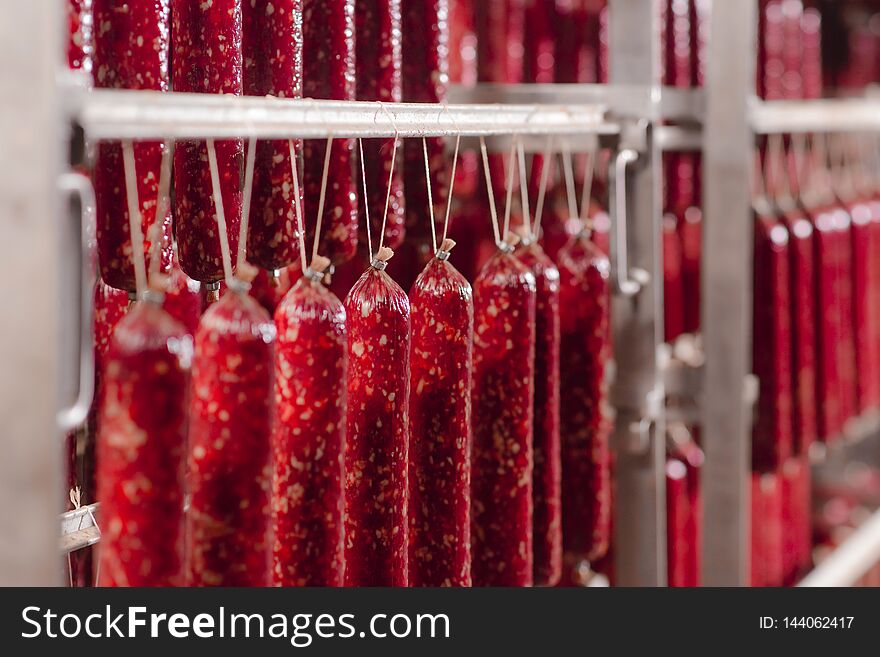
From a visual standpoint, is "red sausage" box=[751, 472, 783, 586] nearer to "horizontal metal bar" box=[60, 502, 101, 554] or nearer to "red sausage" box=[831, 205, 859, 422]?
"red sausage" box=[831, 205, 859, 422]

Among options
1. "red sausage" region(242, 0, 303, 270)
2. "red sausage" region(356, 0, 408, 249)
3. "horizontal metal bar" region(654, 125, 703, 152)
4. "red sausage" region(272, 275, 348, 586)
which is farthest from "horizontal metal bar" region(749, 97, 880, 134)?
"red sausage" region(272, 275, 348, 586)

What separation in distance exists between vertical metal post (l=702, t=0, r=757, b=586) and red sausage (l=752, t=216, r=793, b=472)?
0.12m

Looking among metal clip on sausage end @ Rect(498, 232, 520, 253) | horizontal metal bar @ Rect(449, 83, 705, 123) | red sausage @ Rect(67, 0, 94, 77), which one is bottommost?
metal clip on sausage end @ Rect(498, 232, 520, 253)

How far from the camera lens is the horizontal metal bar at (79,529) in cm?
152

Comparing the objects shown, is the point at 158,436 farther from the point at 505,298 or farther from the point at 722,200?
the point at 722,200

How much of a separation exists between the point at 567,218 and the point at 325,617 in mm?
1387

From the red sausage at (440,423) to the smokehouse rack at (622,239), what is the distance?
237 millimetres

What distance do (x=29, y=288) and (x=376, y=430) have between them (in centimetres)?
53

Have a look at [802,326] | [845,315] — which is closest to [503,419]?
[802,326]

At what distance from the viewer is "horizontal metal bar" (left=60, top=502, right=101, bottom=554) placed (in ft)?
5.00

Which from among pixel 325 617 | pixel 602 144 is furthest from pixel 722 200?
pixel 325 617

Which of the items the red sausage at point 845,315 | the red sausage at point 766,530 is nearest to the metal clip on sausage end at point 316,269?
the red sausage at point 766,530

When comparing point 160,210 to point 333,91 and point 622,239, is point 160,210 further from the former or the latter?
point 622,239

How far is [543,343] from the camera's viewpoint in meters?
1.71
